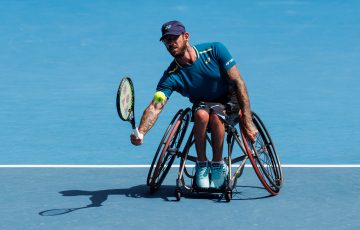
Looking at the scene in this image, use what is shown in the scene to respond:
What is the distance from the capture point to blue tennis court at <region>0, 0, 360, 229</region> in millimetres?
7621

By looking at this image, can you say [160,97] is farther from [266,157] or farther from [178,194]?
[266,157]

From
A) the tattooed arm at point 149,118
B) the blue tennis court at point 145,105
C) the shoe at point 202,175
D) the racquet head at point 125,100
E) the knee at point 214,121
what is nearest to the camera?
the racquet head at point 125,100

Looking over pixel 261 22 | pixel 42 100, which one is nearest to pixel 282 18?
pixel 261 22

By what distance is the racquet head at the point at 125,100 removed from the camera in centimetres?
712

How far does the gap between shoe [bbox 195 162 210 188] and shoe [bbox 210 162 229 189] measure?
4 cm

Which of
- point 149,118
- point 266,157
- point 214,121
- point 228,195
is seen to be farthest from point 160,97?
point 266,157

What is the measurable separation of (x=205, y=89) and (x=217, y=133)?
1.14 feet

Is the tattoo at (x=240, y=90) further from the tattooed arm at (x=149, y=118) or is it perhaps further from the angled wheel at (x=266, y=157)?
the tattooed arm at (x=149, y=118)

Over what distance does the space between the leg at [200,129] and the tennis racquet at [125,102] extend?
1.99ft

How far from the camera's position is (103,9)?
54.3ft

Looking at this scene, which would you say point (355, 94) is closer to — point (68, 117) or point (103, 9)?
point (68, 117)

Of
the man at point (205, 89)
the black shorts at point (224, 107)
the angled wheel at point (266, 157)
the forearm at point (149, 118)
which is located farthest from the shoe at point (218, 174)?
the forearm at point (149, 118)

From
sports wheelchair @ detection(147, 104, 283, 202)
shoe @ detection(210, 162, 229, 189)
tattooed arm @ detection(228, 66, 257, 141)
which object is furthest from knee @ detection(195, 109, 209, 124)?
shoe @ detection(210, 162, 229, 189)

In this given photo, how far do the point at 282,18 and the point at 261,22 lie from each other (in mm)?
409
